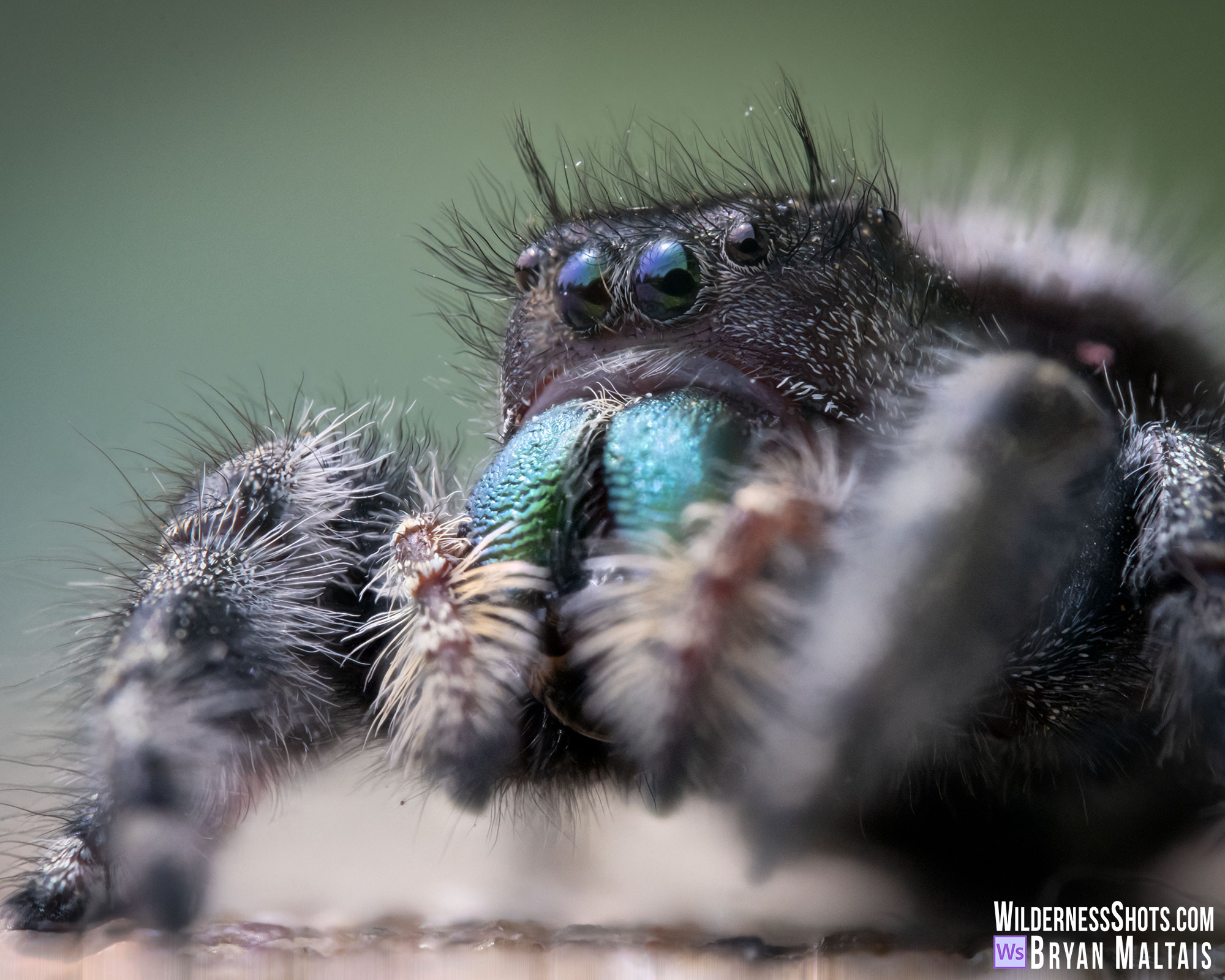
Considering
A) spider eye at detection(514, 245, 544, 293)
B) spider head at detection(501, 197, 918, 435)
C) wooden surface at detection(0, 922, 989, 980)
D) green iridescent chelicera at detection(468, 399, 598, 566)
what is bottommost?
wooden surface at detection(0, 922, 989, 980)

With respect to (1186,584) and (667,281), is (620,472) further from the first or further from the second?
(1186,584)

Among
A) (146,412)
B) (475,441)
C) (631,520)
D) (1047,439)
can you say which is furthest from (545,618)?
(146,412)

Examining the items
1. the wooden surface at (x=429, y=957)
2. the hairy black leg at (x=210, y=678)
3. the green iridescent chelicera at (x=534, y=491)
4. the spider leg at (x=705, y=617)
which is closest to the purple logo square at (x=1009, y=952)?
the wooden surface at (x=429, y=957)

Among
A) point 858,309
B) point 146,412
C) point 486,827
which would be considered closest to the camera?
point 858,309

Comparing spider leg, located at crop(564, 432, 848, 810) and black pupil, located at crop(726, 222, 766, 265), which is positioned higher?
black pupil, located at crop(726, 222, 766, 265)

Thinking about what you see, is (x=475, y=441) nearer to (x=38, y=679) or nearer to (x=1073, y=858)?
(x=38, y=679)

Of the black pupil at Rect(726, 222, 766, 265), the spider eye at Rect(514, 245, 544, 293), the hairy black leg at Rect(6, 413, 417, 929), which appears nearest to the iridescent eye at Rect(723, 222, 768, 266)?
the black pupil at Rect(726, 222, 766, 265)

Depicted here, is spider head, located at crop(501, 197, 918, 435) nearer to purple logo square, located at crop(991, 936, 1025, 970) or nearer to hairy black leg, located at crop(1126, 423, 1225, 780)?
hairy black leg, located at crop(1126, 423, 1225, 780)

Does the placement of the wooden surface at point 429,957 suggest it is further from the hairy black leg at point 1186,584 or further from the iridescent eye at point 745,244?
the iridescent eye at point 745,244
